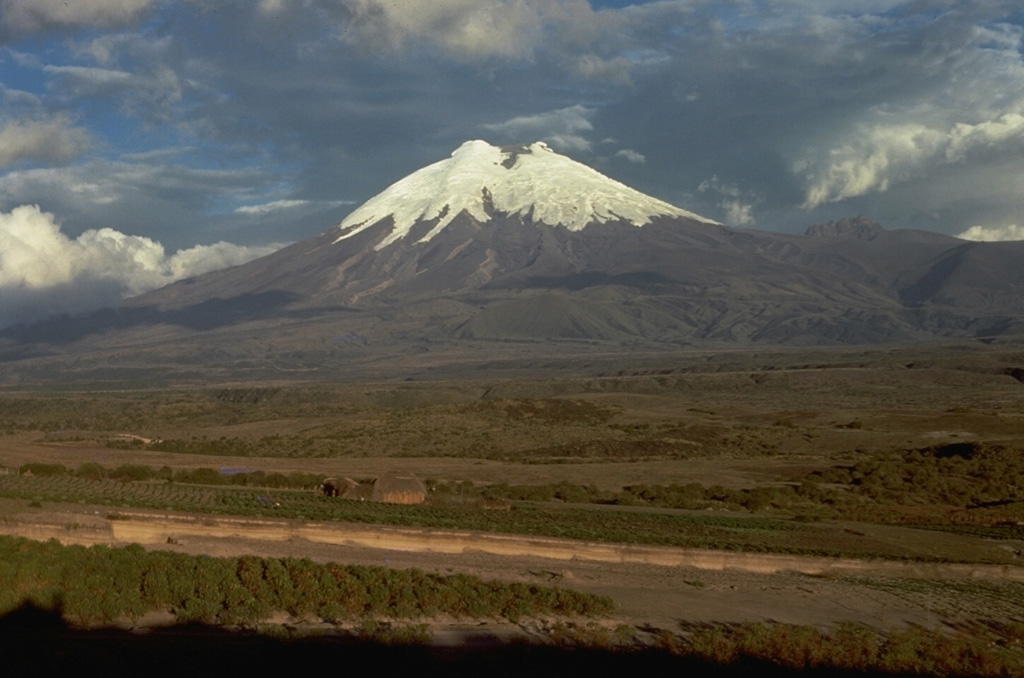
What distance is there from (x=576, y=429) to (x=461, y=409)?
31.1ft

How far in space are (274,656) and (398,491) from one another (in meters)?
23.0

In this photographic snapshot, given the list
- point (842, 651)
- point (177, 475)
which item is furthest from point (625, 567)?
point (177, 475)

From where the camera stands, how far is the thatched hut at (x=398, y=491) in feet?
120

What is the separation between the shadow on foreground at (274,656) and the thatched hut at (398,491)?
21.1 m

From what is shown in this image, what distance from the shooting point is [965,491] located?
43.5 metres

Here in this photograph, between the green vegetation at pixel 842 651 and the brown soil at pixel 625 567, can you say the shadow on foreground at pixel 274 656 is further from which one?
the brown soil at pixel 625 567

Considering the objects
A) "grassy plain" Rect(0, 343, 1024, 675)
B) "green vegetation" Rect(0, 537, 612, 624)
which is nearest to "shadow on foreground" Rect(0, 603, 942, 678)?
"green vegetation" Rect(0, 537, 612, 624)

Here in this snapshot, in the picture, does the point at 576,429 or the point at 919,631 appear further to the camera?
the point at 576,429

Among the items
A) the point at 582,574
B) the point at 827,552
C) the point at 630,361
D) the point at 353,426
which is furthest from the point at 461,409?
the point at 630,361

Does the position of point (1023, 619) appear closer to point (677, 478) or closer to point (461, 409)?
point (677, 478)

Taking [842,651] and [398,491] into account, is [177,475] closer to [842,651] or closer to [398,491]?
[398,491]

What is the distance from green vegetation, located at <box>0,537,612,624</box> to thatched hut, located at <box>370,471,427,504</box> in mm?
17493

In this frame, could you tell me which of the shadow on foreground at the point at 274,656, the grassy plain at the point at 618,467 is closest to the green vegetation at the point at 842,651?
the shadow on foreground at the point at 274,656

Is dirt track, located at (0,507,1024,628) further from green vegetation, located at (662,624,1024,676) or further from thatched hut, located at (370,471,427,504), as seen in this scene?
thatched hut, located at (370,471,427,504)
